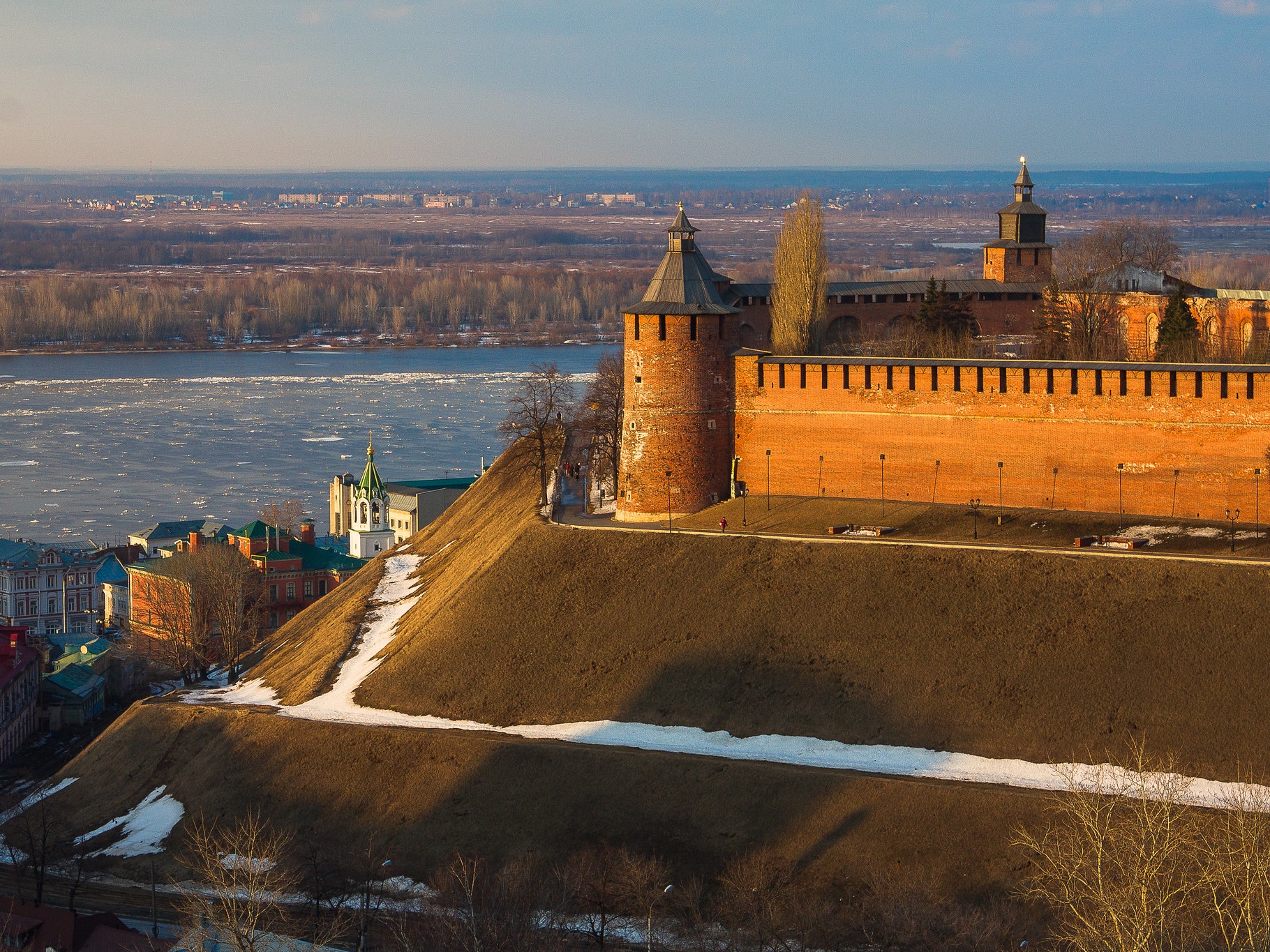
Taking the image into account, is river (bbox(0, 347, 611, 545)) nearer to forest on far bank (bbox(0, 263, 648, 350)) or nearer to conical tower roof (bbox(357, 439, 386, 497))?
conical tower roof (bbox(357, 439, 386, 497))

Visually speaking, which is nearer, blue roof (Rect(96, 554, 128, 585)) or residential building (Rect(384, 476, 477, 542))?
blue roof (Rect(96, 554, 128, 585))

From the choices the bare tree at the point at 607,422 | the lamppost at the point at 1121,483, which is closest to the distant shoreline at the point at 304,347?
the bare tree at the point at 607,422

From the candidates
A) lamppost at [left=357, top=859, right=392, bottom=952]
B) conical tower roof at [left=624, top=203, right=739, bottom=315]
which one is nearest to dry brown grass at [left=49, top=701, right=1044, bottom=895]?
lamppost at [left=357, top=859, right=392, bottom=952]

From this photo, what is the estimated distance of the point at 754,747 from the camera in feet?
85.7

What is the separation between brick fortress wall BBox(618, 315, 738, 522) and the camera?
33.0 m

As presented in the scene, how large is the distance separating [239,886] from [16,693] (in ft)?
56.9

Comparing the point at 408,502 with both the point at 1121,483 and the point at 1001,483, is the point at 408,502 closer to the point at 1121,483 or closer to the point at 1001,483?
the point at 1001,483

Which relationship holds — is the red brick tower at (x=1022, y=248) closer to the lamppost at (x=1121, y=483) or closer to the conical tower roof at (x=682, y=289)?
the conical tower roof at (x=682, y=289)

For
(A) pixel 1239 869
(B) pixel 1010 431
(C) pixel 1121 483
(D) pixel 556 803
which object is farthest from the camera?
(B) pixel 1010 431

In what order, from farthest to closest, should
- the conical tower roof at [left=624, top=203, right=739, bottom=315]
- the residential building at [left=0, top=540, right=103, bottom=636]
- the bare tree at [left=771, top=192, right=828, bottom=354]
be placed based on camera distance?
A: the residential building at [left=0, top=540, right=103, bottom=636] < the bare tree at [left=771, top=192, right=828, bottom=354] < the conical tower roof at [left=624, top=203, right=739, bottom=315]

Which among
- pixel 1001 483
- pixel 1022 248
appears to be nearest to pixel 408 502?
pixel 1022 248

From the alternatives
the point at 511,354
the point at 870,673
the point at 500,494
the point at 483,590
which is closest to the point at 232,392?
the point at 511,354

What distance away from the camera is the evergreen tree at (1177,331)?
117 ft

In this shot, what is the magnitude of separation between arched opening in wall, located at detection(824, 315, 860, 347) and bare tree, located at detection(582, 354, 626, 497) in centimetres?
494
